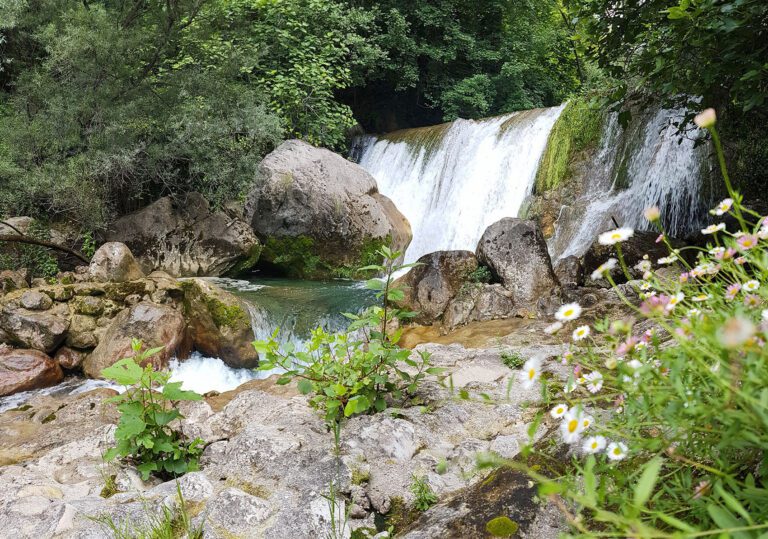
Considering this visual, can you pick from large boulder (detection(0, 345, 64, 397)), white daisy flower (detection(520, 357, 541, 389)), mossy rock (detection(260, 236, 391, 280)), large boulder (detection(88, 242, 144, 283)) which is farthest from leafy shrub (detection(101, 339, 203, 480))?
mossy rock (detection(260, 236, 391, 280))

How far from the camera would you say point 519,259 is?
7.60 meters

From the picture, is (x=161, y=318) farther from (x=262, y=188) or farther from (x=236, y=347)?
(x=262, y=188)

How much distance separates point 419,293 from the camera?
762 centimetres

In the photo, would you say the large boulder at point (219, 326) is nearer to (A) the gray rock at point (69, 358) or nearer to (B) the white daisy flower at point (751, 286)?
(A) the gray rock at point (69, 358)

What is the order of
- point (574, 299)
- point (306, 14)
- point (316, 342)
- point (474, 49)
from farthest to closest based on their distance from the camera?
point (474, 49)
point (306, 14)
point (574, 299)
point (316, 342)

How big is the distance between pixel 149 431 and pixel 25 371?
4543 millimetres

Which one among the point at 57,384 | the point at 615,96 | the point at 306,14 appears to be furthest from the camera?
the point at 306,14

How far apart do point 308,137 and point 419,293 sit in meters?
6.67

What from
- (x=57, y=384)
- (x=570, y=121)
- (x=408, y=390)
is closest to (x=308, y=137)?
(x=570, y=121)

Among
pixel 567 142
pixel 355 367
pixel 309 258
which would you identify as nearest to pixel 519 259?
pixel 567 142

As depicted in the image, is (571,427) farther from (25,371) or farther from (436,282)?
(25,371)

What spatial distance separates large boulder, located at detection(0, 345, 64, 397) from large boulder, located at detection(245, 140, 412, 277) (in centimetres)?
474

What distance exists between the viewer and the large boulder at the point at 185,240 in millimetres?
10305

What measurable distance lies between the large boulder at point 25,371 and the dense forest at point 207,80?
372 cm
